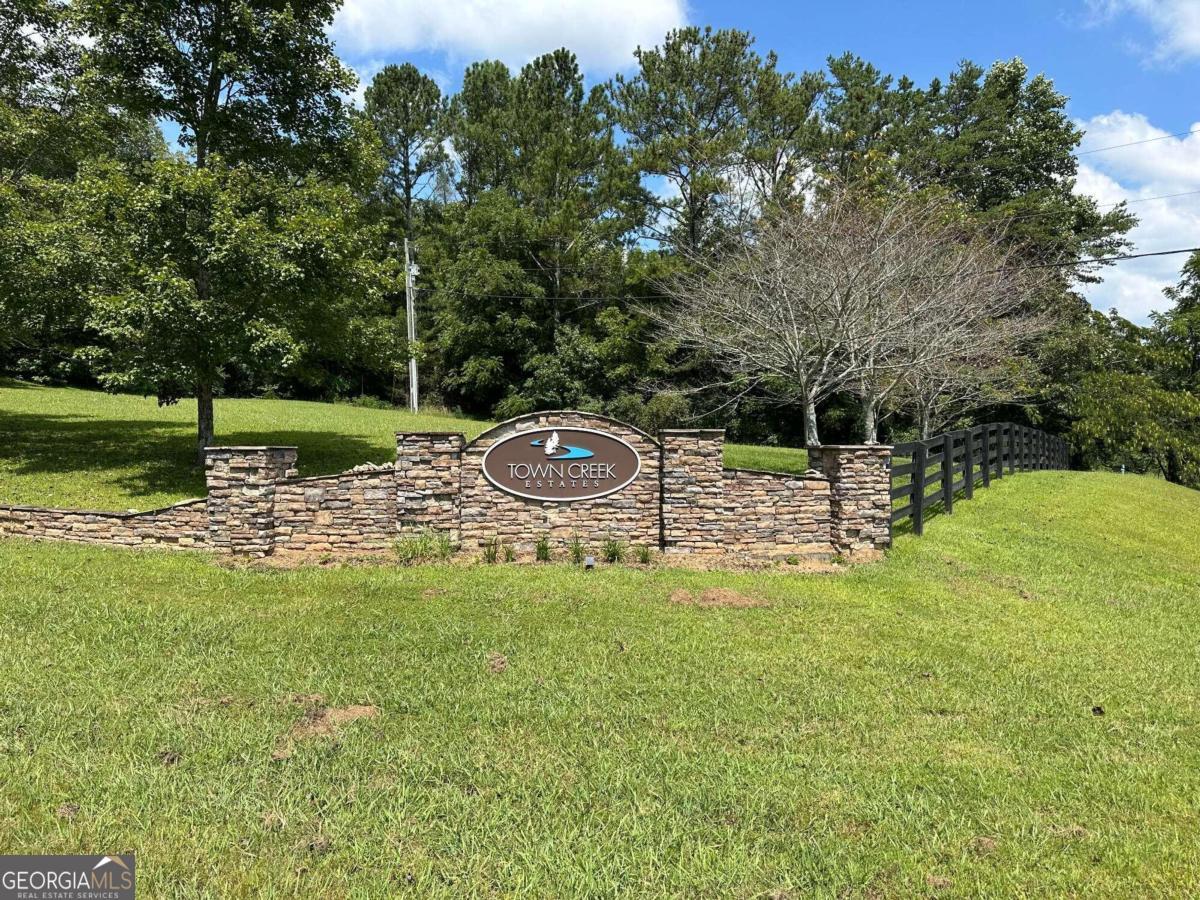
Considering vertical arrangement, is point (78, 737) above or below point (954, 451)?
below

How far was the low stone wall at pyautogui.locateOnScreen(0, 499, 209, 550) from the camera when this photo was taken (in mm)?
7305

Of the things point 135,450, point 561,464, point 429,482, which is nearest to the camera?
point 429,482

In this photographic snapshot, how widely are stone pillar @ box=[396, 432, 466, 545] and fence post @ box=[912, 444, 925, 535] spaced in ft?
19.5

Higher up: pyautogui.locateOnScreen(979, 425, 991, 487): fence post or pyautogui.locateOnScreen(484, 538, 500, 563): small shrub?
pyautogui.locateOnScreen(979, 425, 991, 487): fence post

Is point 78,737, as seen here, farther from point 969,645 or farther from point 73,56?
point 73,56

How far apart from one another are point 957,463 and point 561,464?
758 cm

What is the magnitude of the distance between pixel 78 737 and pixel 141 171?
378 inches

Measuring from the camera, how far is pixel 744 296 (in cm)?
1334

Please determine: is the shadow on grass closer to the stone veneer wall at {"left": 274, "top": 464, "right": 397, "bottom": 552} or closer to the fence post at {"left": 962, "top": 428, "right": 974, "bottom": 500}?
the stone veneer wall at {"left": 274, "top": 464, "right": 397, "bottom": 552}

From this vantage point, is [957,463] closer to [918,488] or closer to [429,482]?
[918,488]

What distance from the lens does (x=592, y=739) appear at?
330 centimetres

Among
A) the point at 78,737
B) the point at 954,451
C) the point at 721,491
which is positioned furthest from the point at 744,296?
the point at 78,737

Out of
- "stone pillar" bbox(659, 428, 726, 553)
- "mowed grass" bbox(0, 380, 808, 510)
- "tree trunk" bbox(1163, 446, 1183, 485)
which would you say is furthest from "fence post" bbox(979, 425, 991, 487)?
"tree trunk" bbox(1163, 446, 1183, 485)

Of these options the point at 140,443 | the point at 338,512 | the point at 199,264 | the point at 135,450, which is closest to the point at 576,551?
the point at 338,512
